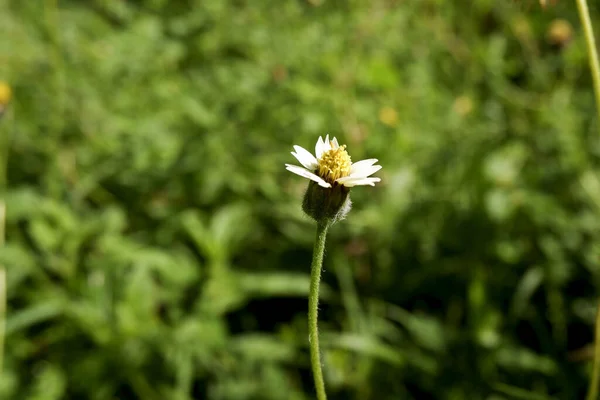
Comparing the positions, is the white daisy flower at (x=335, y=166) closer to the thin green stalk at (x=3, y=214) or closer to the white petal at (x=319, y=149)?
the white petal at (x=319, y=149)

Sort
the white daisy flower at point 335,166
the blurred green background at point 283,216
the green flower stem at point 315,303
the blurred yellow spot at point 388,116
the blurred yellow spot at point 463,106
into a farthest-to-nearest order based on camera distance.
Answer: the blurred yellow spot at point 463,106, the blurred yellow spot at point 388,116, the blurred green background at point 283,216, the white daisy flower at point 335,166, the green flower stem at point 315,303

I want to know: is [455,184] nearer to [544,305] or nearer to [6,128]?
[544,305]

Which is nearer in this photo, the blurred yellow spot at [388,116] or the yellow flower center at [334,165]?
the yellow flower center at [334,165]

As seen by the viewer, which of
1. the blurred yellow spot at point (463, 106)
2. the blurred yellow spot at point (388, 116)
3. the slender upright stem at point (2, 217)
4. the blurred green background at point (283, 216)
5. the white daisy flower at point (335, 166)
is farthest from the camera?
the blurred yellow spot at point (463, 106)

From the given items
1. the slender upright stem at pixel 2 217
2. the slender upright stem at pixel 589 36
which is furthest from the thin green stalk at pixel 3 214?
the slender upright stem at pixel 589 36

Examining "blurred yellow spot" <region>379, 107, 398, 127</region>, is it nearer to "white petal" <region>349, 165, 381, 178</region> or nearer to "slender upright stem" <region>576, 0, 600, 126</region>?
"slender upright stem" <region>576, 0, 600, 126</region>

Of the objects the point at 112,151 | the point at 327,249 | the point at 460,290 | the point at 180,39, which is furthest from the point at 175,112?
the point at 460,290

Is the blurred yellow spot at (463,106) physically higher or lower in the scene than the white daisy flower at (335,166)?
higher
